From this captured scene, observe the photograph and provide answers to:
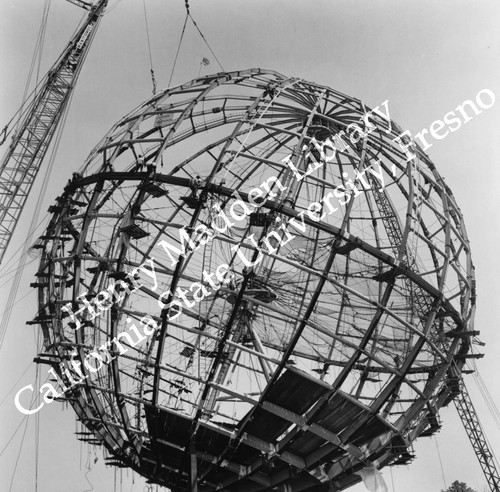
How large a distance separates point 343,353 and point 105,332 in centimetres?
1265

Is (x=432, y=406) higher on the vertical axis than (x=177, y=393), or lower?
lower

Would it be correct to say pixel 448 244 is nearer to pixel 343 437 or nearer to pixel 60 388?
pixel 343 437

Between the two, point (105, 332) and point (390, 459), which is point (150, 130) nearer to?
point (105, 332)

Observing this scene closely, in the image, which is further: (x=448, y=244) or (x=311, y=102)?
(x=311, y=102)

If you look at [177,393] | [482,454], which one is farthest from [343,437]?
[482,454]

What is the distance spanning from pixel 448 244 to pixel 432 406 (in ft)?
21.6

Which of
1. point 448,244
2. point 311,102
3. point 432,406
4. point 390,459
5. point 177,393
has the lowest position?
point 390,459

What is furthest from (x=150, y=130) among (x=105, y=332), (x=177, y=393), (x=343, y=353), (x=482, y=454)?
(x=482, y=454)

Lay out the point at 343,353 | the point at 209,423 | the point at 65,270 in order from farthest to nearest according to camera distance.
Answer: the point at 343,353 → the point at 65,270 → the point at 209,423

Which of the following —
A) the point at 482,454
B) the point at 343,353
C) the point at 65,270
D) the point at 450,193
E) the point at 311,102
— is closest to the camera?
the point at 65,270

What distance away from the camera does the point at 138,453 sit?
21078 millimetres

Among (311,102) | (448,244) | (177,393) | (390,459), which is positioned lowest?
(390,459)

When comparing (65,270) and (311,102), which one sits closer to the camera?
(65,270)

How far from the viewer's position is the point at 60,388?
2281 cm
